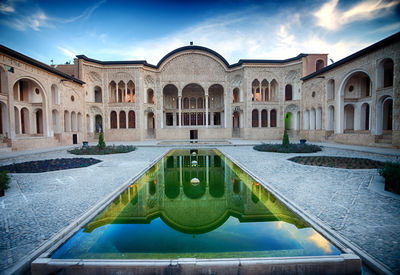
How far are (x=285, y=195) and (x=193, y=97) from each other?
25486 mm

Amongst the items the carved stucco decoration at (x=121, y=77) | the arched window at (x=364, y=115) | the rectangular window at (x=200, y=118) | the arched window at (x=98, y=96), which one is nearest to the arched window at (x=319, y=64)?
the arched window at (x=364, y=115)

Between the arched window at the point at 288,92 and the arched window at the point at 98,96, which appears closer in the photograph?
the arched window at the point at 288,92

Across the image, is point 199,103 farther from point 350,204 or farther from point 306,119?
point 350,204

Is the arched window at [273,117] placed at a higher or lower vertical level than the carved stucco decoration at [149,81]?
lower

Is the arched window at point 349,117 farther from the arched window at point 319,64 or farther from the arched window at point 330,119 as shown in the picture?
the arched window at point 319,64

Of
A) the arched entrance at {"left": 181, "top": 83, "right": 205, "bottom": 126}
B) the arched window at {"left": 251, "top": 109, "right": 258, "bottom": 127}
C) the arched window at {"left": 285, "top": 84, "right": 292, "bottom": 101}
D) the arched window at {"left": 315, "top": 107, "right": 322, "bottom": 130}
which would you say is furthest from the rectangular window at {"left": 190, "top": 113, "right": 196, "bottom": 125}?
the arched window at {"left": 315, "top": 107, "right": 322, "bottom": 130}

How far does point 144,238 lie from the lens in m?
3.51

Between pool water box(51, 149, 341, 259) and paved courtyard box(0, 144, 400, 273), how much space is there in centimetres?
46

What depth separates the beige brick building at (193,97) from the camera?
1784 cm

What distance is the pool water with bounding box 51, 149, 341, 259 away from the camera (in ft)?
9.94

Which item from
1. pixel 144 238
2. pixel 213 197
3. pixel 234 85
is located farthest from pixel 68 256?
pixel 234 85

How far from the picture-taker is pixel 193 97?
29031mm

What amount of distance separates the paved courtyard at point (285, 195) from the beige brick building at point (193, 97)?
532 inches

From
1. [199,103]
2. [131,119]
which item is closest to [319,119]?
[199,103]
